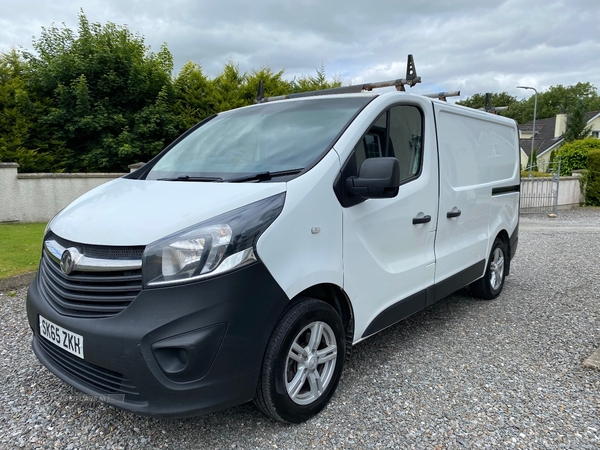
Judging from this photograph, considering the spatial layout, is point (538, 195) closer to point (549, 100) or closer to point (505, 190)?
point (505, 190)

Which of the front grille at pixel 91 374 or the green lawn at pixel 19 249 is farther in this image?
the green lawn at pixel 19 249

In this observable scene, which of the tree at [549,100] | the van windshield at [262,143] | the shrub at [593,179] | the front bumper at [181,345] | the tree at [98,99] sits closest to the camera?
the front bumper at [181,345]

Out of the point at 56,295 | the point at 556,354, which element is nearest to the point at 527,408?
the point at 556,354

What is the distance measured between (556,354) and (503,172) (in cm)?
211

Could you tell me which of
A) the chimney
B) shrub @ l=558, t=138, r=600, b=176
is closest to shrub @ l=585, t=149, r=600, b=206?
shrub @ l=558, t=138, r=600, b=176

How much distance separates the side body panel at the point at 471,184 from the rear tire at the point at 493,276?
220 millimetres

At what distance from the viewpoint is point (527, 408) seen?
272 centimetres

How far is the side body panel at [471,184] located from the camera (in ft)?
12.0

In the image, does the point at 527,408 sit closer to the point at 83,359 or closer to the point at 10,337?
the point at 83,359

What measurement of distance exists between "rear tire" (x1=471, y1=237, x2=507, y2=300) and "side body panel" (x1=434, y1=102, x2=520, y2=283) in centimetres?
22

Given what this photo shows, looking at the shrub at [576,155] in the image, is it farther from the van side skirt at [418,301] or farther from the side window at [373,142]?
the side window at [373,142]

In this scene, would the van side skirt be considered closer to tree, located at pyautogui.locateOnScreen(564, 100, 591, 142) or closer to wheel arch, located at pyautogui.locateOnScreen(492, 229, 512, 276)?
wheel arch, located at pyautogui.locateOnScreen(492, 229, 512, 276)

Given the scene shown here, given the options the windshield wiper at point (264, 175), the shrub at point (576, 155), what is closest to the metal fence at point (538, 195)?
the shrub at point (576, 155)

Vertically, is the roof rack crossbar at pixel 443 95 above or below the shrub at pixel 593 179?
above
